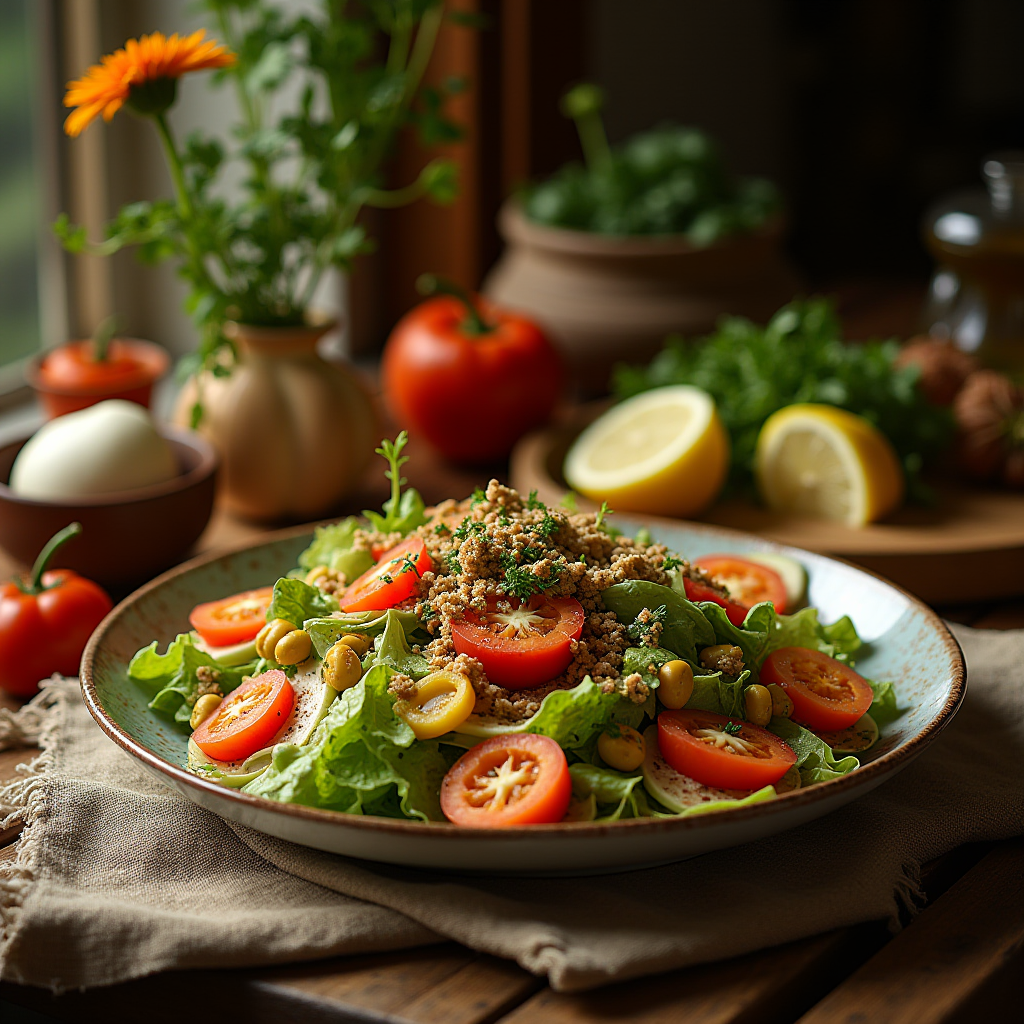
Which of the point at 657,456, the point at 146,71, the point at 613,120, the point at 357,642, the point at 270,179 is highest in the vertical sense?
the point at 146,71

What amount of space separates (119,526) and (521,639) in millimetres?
794

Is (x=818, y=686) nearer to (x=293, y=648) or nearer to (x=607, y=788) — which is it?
(x=607, y=788)

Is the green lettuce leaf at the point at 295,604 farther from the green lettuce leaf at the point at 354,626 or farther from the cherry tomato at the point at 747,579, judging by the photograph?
the cherry tomato at the point at 747,579

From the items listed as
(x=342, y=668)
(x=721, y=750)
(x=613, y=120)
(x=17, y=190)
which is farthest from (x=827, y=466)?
(x=613, y=120)

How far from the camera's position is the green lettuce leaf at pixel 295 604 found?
4.05 feet

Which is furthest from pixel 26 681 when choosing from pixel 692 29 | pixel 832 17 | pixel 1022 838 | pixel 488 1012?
pixel 832 17

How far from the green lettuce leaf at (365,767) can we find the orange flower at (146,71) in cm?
87

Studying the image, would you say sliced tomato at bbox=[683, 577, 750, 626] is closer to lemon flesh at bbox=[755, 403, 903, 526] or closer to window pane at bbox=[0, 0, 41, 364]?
lemon flesh at bbox=[755, 403, 903, 526]

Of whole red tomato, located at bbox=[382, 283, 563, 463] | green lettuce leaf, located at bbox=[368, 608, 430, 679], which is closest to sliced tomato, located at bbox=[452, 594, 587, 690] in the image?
green lettuce leaf, located at bbox=[368, 608, 430, 679]

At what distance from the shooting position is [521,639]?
1.11m

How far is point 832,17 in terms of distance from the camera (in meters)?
5.66

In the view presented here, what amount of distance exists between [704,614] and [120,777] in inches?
24.0

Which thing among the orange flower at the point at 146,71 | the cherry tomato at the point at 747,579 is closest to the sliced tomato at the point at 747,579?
the cherry tomato at the point at 747,579

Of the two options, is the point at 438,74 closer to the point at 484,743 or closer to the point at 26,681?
the point at 26,681
